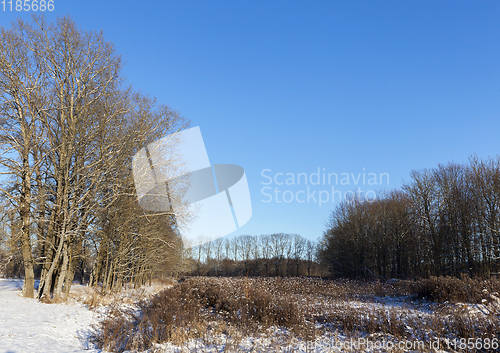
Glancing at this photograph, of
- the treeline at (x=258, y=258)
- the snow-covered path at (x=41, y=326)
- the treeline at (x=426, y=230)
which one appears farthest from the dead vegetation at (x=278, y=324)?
the treeline at (x=258, y=258)

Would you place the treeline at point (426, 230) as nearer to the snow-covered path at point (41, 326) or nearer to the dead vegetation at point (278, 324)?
the dead vegetation at point (278, 324)

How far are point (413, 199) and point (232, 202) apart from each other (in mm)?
26559

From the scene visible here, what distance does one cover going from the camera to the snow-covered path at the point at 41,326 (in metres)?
6.00

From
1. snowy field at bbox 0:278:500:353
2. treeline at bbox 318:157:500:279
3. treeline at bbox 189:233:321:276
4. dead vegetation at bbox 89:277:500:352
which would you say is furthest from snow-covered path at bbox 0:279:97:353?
treeline at bbox 189:233:321:276

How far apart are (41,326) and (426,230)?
111 feet

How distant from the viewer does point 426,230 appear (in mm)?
31266

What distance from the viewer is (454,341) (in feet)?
20.9

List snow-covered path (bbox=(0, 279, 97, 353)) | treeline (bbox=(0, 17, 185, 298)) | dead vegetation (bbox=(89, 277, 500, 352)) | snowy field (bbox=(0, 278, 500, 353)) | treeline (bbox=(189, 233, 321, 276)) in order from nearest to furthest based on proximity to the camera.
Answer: snow-covered path (bbox=(0, 279, 97, 353))
snowy field (bbox=(0, 278, 500, 353))
dead vegetation (bbox=(89, 277, 500, 352))
treeline (bbox=(0, 17, 185, 298))
treeline (bbox=(189, 233, 321, 276))

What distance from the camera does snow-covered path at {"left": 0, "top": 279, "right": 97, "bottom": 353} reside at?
236 inches

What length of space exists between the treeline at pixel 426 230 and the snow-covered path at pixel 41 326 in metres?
23.6

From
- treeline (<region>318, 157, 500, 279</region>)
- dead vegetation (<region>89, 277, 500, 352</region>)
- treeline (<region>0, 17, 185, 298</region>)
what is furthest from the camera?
treeline (<region>318, 157, 500, 279</region>)

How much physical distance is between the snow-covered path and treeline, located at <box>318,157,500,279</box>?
23.6 metres

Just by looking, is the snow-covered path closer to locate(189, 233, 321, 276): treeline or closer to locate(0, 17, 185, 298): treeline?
locate(0, 17, 185, 298): treeline

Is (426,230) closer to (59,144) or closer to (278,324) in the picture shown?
(278,324)
